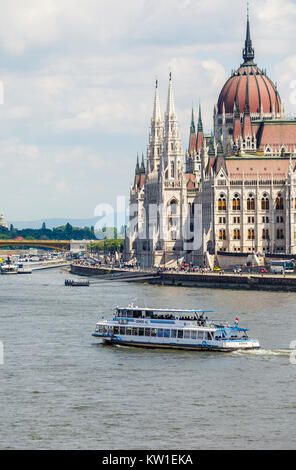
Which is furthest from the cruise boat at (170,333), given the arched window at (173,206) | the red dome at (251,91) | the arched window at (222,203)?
the red dome at (251,91)

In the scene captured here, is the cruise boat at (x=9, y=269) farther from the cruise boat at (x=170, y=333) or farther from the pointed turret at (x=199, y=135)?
the cruise boat at (x=170, y=333)

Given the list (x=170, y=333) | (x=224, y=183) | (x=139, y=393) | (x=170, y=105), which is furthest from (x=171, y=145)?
(x=139, y=393)

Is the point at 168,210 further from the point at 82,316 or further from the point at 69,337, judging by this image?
the point at 69,337

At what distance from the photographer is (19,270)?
607 ft

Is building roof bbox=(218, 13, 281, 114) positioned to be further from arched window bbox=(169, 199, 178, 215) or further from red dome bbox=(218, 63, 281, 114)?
arched window bbox=(169, 199, 178, 215)

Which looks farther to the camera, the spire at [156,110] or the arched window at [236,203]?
the spire at [156,110]

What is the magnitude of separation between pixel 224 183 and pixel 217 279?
2502 cm

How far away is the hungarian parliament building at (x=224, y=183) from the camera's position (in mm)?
147250

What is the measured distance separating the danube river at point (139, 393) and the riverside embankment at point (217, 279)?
3606cm

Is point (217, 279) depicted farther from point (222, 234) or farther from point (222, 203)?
point (222, 203)

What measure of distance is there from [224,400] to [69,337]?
2293cm

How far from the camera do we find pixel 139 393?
174 feet

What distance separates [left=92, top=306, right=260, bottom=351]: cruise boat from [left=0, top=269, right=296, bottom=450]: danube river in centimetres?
92

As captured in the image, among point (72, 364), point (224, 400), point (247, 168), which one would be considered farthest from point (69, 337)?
point (247, 168)
